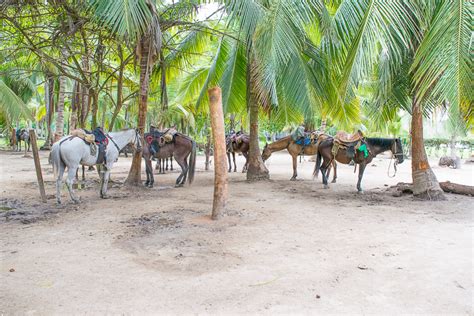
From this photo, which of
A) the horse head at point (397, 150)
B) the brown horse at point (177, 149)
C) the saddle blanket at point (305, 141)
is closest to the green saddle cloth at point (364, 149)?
the horse head at point (397, 150)

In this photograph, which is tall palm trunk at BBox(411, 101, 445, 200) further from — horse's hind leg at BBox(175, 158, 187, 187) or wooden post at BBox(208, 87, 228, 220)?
horse's hind leg at BBox(175, 158, 187, 187)

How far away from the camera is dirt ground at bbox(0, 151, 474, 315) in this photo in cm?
293

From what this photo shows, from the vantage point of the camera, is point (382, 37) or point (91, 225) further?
point (91, 225)

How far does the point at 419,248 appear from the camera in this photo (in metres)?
4.45

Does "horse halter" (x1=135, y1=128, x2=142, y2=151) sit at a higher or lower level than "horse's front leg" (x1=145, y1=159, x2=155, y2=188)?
higher

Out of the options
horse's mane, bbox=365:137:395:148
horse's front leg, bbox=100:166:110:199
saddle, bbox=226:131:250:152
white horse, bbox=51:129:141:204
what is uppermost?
saddle, bbox=226:131:250:152

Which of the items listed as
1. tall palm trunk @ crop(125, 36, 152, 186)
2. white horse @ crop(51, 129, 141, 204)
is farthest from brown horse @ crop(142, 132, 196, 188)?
white horse @ crop(51, 129, 141, 204)

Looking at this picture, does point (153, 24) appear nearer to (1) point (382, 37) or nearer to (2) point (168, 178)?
(1) point (382, 37)

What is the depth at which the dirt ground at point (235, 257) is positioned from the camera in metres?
2.93

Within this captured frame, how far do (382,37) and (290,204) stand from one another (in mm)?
3814

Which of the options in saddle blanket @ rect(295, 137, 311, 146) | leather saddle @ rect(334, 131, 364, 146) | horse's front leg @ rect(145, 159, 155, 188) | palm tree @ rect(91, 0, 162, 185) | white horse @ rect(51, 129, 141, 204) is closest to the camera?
palm tree @ rect(91, 0, 162, 185)

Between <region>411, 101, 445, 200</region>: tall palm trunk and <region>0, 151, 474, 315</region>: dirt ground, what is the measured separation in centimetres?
41

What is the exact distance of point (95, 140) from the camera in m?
7.32

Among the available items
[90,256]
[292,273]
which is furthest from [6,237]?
[292,273]
